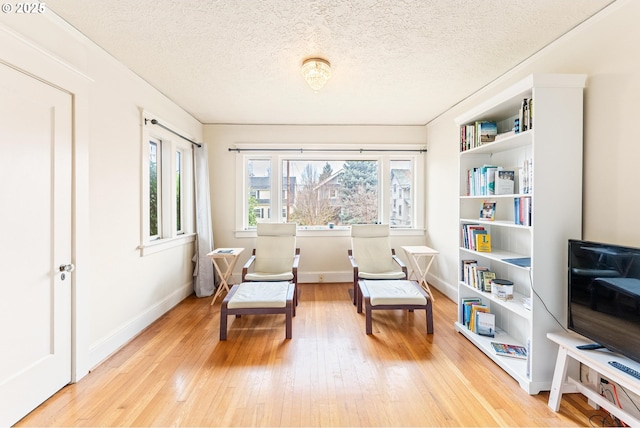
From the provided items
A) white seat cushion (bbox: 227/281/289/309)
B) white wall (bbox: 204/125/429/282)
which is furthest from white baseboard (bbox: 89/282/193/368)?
white wall (bbox: 204/125/429/282)

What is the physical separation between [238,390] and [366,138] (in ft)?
12.3

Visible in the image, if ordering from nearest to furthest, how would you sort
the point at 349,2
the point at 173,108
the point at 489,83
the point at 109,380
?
1. the point at 349,2
2. the point at 109,380
3. the point at 489,83
4. the point at 173,108

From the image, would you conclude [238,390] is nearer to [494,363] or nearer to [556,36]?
[494,363]

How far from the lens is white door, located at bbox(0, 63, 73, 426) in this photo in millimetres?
1527

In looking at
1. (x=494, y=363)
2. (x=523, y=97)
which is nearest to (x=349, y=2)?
(x=523, y=97)

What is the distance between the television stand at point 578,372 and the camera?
1.38 meters

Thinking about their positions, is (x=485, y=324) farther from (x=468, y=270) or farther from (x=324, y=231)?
(x=324, y=231)

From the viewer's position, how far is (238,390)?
186 cm

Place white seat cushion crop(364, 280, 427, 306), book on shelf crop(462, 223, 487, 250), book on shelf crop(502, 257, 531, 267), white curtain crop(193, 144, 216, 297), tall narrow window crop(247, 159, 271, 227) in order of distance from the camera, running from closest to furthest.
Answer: book on shelf crop(502, 257, 531, 267) < book on shelf crop(462, 223, 487, 250) < white seat cushion crop(364, 280, 427, 306) < white curtain crop(193, 144, 216, 297) < tall narrow window crop(247, 159, 271, 227)

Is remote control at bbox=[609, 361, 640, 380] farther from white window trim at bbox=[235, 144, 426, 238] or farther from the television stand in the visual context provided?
white window trim at bbox=[235, 144, 426, 238]

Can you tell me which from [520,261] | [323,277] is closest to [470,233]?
[520,261]

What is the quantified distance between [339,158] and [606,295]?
348 centimetres

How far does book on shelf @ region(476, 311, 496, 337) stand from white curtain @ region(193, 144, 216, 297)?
3337 mm

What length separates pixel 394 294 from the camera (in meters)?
2.79
